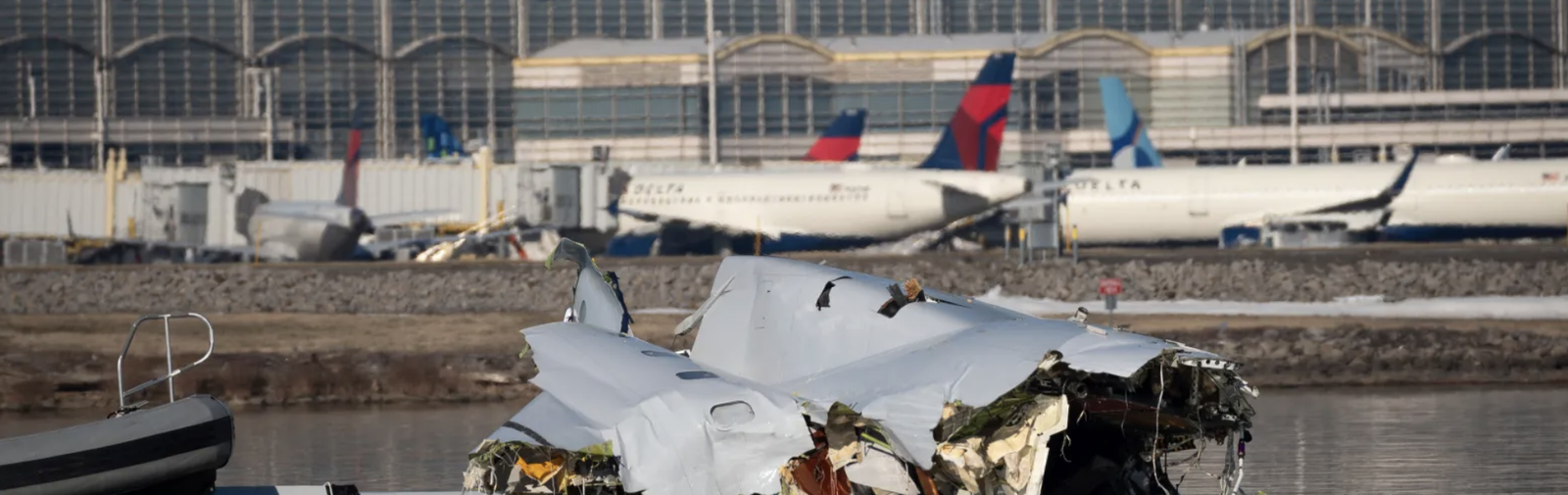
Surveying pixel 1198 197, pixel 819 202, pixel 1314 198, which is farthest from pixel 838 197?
pixel 1314 198

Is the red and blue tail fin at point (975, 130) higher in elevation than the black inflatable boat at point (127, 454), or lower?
higher

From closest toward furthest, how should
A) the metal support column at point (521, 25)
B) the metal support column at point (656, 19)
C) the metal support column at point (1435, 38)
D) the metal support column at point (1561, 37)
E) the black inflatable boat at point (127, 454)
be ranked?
the black inflatable boat at point (127, 454) → the metal support column at point (1435, 38) → the metal support column at point (521, 25) → the metal support column at point (1561, 37) → the metal support column at point (656, 19)

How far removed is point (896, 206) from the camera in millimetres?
60312

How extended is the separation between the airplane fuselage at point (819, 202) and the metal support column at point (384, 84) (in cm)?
3623

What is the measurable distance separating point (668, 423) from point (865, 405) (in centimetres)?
161

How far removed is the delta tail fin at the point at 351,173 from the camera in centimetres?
6656

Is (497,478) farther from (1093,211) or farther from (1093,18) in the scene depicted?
(1093,18)

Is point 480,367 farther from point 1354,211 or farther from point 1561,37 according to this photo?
point 1561,37

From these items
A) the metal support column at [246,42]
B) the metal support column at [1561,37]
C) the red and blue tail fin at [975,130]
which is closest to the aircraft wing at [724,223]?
the red and blue tail fin at [975,130]

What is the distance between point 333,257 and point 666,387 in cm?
4975

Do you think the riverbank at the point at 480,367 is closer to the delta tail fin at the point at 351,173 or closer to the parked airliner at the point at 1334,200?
the parked airliner at the point at 1334,200

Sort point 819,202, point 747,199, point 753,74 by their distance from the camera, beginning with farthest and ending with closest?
point 753,74 < point 747,199 < point 819,202

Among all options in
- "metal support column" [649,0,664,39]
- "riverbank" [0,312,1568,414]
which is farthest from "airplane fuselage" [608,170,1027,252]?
"metal support column" [649,0,664,39]

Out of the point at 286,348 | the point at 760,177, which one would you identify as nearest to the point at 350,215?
the point at 760,177
